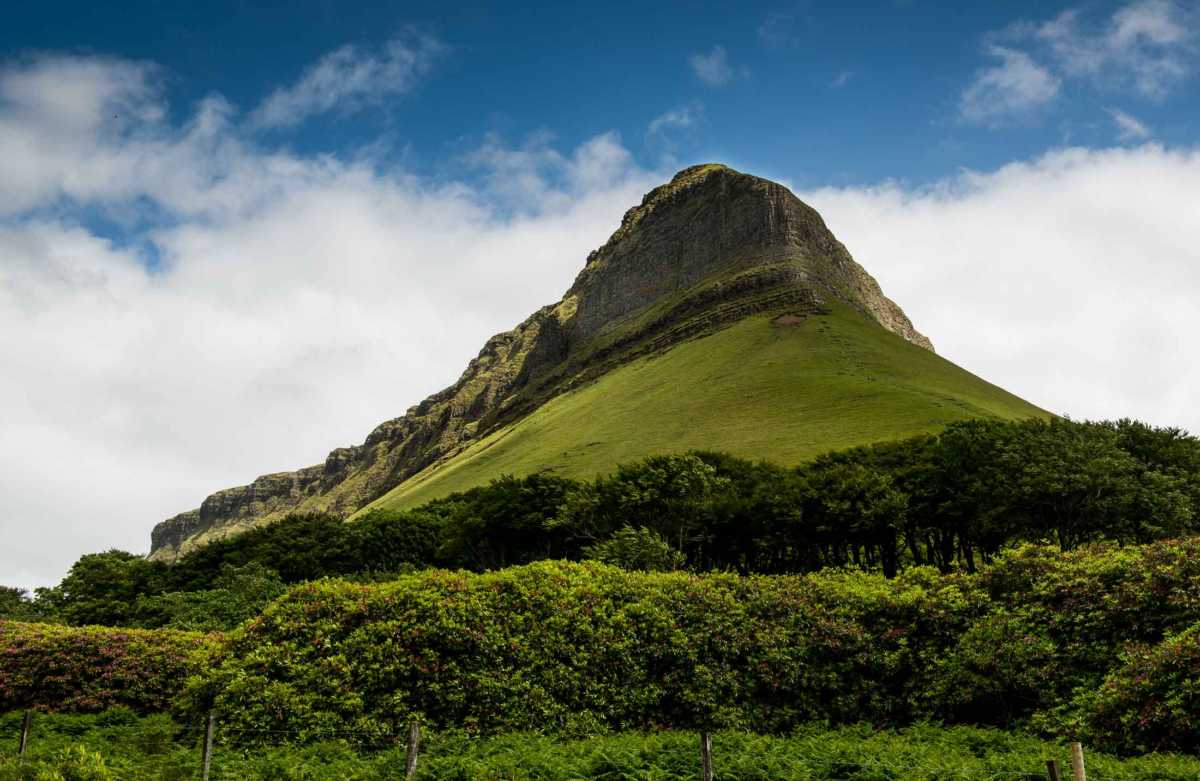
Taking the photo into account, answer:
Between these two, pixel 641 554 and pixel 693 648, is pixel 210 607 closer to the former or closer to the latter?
pixel 641 554

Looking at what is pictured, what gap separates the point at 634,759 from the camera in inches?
587

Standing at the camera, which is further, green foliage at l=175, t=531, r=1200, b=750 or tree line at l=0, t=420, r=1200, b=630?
tree line at l=0, t=420, r=1200, b=630

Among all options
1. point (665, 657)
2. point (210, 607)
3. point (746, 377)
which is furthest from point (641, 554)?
point (746, 377)

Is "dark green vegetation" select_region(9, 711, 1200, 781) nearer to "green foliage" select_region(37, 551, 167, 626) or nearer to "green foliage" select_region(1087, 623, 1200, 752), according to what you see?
"green foliage" select_region(1087, 623, 1200, 752)

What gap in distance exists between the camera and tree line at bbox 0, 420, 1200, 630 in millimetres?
43250

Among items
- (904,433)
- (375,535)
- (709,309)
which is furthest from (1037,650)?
(709,309)

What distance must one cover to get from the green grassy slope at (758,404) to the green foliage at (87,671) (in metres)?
66.9

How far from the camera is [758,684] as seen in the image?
20.5 meters

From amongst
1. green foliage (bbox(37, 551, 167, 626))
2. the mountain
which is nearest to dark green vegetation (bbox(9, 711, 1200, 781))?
green foliage (bbox(37, 551, 167, 626))

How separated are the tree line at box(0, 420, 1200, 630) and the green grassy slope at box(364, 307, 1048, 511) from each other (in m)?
26.9

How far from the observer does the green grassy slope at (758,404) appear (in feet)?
297

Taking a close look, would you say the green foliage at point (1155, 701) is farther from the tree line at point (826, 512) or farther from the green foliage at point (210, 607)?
the green foliage at point (210, 607)

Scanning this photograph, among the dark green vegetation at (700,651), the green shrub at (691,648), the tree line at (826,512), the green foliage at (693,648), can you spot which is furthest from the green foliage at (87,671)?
the tree line at (826,512)

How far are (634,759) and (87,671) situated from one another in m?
18.7
